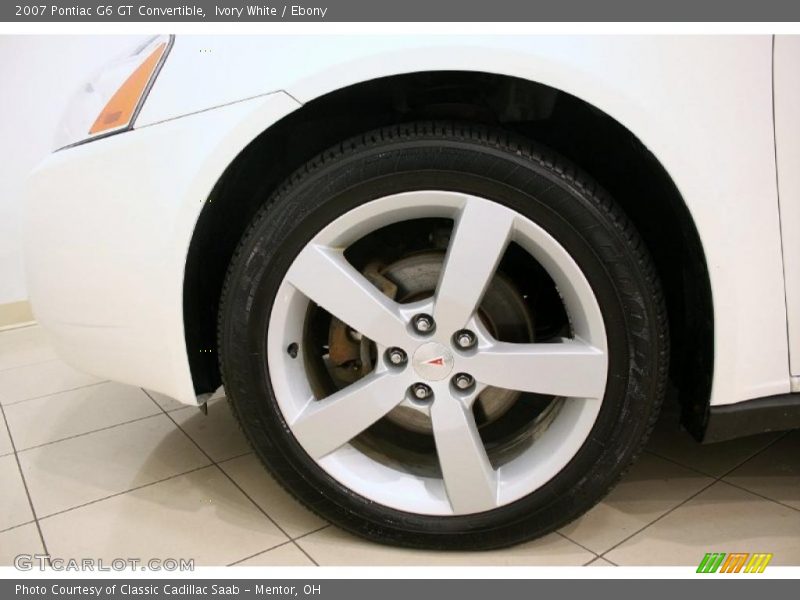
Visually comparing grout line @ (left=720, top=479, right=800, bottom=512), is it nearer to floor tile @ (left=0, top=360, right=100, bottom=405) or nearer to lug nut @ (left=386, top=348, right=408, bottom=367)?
lug nut @ (left=386, top=348, right=408, bottom=367)

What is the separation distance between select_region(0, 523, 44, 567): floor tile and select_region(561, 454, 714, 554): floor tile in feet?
3.35

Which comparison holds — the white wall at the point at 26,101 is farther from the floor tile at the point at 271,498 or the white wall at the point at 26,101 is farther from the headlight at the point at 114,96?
the floor tile at the point at 271,498

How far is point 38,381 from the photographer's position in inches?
76.0

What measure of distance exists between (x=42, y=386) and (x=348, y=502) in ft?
4.61

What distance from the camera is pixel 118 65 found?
41.4 inches

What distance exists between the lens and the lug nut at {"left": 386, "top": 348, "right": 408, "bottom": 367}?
3.13 feet

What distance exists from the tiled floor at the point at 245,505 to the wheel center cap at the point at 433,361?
0.36 metres

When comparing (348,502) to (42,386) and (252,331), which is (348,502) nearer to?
(252,331)

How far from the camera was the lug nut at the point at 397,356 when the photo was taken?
96 cm

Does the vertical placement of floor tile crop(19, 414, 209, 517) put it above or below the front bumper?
below

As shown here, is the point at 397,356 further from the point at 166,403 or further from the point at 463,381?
the point at 166,403

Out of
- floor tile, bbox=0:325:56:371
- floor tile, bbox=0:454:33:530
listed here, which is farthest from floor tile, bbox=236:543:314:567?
floor tile, bbox=0:325:56:371

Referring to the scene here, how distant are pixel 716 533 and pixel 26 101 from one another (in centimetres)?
302

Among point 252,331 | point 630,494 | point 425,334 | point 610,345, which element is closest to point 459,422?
point 425,334
